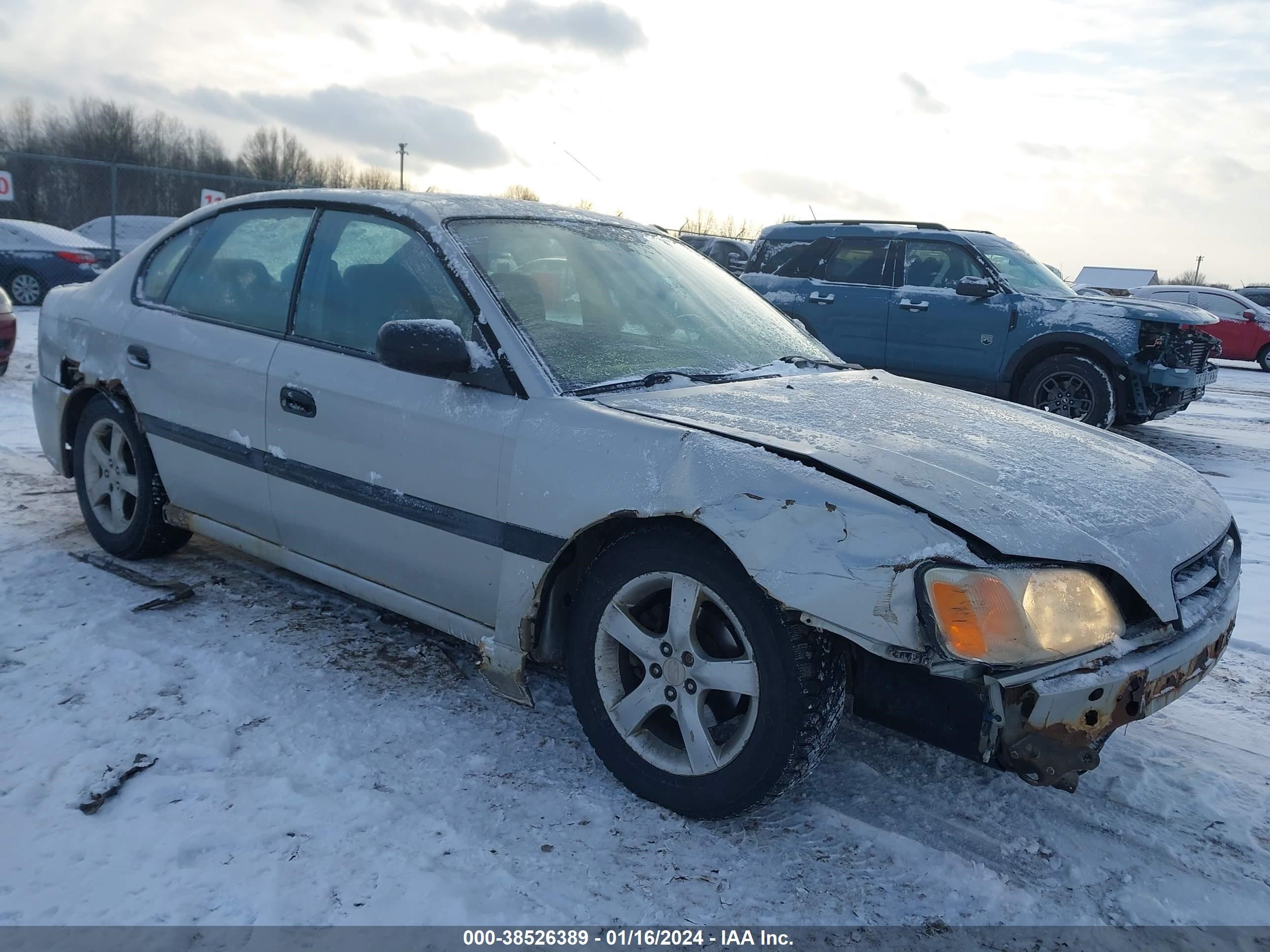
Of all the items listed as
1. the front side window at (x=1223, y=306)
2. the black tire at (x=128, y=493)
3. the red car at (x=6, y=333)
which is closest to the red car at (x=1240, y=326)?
the front side window at (x=1223, y=306)

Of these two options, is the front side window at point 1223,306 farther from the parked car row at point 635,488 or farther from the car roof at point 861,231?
the parked car row at point 635,488

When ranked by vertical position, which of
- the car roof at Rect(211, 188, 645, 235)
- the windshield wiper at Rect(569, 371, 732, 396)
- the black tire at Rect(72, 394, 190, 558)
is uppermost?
the car roof at Rect(211, 188, 645, 235)

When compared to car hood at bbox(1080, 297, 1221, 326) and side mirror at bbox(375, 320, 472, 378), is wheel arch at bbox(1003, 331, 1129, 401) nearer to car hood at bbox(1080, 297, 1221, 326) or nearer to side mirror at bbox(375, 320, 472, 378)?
car hood at bbox(1080, 297, 1221, 326)

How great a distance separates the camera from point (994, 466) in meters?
2.50

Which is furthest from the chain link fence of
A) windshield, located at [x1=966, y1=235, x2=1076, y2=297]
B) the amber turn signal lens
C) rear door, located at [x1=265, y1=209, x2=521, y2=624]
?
the amber turn signal lens

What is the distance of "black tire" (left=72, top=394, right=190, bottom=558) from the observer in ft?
12.9

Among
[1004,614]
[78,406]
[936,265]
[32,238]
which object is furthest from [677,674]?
[32,238]

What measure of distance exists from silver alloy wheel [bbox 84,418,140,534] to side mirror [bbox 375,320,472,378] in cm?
187

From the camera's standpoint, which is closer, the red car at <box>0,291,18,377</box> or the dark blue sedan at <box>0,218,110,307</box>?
the red car at <box>0,291,18,377</box>

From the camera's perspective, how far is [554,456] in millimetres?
2594

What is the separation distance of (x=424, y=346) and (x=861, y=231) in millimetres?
7491

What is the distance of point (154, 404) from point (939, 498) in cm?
303

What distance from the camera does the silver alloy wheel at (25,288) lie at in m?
13.8

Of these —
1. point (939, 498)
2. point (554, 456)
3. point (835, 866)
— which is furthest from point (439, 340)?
point (835, 866)
